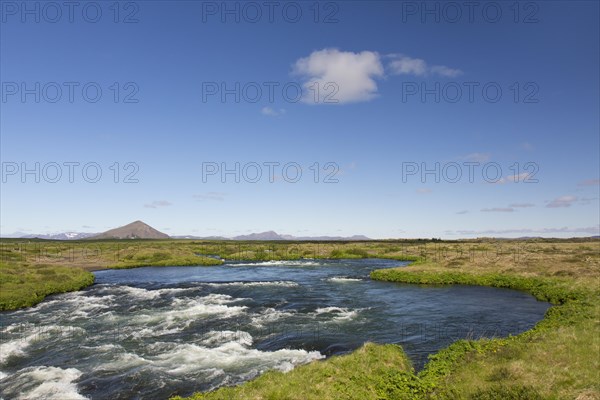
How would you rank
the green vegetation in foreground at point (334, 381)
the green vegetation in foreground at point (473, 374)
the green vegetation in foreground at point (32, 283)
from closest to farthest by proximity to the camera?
the green vegetation in foreground at point (473, 374) → the green vegetation in foreground at point (334, 381) → the green vegetation in foreground at point (32, 283)

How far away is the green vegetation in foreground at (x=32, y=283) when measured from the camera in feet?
147

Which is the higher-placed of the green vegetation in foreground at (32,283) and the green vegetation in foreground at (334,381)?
the green vegetation in foreground at (334,381)

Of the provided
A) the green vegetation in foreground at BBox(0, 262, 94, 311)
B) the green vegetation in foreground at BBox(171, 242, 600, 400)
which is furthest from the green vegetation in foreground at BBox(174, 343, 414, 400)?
the green vegetation in foreground at BBox(0, 262, 94, 311)

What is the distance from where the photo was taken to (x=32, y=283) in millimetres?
53312

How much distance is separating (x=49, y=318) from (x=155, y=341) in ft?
54.3

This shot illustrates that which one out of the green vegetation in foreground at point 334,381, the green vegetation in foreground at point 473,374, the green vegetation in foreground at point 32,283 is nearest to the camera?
the green vegetation in foreground at point 473,374

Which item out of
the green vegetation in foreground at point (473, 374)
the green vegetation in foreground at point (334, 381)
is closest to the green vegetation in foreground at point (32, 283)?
the green vegetation in foreground at point (473, 374)

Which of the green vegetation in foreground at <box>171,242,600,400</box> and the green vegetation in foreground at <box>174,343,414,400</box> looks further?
the green vegetation in foreground at <box>174,343,414,400</box>

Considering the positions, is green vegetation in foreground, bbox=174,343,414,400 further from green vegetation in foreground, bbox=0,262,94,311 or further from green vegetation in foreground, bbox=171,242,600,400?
green vegetation in foreground, bbox=0,262,94,311

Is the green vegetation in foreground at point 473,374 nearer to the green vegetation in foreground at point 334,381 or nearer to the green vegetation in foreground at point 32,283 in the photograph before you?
the green vegetation in foreground at point 334,381

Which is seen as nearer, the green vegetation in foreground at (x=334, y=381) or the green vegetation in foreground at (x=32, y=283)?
the green vegetation in foreground at (x=334, y=381)

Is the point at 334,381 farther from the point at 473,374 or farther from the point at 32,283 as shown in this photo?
the point at 32,283

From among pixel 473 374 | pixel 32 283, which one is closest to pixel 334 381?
pixel 473 374

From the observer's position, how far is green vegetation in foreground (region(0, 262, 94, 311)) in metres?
44.7
